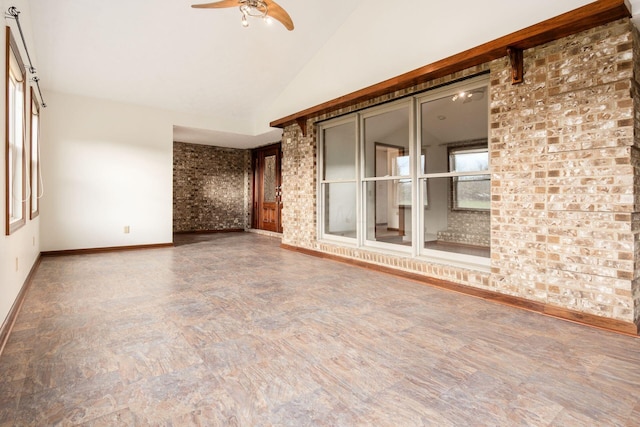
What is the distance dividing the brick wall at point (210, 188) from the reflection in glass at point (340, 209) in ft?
14.8

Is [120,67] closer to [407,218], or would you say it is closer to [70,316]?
[70,316]

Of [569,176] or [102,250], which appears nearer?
[569,176]

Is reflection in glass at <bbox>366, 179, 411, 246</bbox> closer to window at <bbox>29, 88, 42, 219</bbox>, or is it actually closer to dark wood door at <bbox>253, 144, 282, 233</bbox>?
dark wood door at <bbox>253, 144, 282, 233</bbox>

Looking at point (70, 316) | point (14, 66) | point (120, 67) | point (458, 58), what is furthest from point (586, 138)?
point (120, 67)

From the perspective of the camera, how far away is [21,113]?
3457 millimetres

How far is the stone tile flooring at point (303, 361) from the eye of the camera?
4.91 feet

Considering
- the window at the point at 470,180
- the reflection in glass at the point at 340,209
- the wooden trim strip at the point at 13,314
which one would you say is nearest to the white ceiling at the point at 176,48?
the window at the point at 470,180

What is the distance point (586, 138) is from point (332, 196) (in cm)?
360

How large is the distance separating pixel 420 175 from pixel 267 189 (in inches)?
220

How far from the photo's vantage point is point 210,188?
925 cm

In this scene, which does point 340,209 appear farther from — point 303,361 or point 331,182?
point 303,361

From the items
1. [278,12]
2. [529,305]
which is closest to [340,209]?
[278,12]

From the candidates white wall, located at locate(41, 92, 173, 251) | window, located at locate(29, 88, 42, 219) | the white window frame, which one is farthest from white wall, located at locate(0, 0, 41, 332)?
the white window frame

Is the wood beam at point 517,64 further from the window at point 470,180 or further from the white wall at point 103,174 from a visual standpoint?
the white wall at point 103,174
